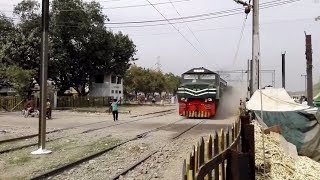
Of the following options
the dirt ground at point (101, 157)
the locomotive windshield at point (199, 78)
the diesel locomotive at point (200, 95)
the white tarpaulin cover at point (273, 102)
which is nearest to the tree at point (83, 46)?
the locomotive windshield at point (199, 78)

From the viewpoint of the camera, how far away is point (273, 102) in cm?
1961

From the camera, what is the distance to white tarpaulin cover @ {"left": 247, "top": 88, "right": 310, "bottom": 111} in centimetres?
1839

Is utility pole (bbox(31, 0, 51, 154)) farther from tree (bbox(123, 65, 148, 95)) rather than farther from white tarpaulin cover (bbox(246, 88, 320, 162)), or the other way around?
tree (bbox(123, 65, 148, 95))

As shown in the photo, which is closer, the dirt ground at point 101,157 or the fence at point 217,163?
the fence at point 217,163

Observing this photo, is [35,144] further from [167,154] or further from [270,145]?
[270,145]

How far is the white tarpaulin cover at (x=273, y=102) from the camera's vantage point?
60.3 ft

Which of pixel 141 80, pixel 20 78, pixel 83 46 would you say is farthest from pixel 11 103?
pixel 141 80

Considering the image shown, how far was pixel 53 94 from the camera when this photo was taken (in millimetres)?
46469

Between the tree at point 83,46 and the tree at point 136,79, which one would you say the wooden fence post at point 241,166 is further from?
the tree at point 136,79

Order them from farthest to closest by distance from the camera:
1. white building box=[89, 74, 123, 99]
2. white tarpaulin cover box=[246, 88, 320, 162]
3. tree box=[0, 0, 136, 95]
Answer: white building box=[89, 74, 123, 99], tree box=[0, 0, 136, 95], white tarpaulin cover box=[246, 88, 320, 162]

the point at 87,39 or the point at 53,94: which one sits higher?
the point at 87,39

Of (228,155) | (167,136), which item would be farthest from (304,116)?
(228,155)

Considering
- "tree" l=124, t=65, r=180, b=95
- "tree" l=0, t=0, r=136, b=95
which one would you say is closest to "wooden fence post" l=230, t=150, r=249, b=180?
"tree" l=0, t=0, r=136, b=95

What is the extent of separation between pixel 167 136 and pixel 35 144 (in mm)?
6031
